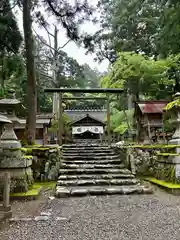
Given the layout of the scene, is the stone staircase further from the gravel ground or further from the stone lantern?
the stone lantern

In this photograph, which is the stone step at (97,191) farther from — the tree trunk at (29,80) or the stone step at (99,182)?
the tree trunk at (29,80)

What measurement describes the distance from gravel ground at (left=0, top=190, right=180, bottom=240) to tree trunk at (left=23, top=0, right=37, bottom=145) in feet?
12.5

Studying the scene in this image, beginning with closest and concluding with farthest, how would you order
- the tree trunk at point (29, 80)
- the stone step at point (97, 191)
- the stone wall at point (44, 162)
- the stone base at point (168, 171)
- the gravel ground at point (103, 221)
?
the gravel ground at point (103, 221), the stone step at point (97, 191), the stone base at point (168, 171), the stone wall at point (44, 162), the tree trunk at point (29, 80)

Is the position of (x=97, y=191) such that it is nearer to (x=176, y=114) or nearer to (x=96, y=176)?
(x=96, y=176)

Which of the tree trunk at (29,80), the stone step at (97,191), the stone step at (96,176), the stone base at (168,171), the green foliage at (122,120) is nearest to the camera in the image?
the stone step at (97,191)

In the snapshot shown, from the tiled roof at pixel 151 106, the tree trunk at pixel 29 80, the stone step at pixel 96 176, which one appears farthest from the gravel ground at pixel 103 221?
the tiled roof at pixel 151 106

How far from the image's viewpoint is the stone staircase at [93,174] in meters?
6.21

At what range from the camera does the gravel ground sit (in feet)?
11.0

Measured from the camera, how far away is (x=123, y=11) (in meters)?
17.8

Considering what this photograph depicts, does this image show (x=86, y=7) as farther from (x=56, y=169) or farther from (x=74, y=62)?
(x=74, y=62)

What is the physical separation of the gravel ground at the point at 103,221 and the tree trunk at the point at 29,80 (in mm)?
3811

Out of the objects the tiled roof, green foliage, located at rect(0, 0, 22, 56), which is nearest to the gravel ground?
the tiled roof

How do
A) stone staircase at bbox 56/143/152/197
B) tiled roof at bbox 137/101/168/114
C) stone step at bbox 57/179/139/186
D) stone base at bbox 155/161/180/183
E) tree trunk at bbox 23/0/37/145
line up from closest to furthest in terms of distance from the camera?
stone staircase at bbox 56/143/152/197 → stone base at bbox 155/161/180/183 → stone step at bbox 57/179/139/186 → tree trunk at bbox 23/0/37/145 → tiled roof at bbox 137/101/168/114

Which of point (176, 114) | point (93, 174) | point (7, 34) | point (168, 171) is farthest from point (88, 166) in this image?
point (7, 34)
